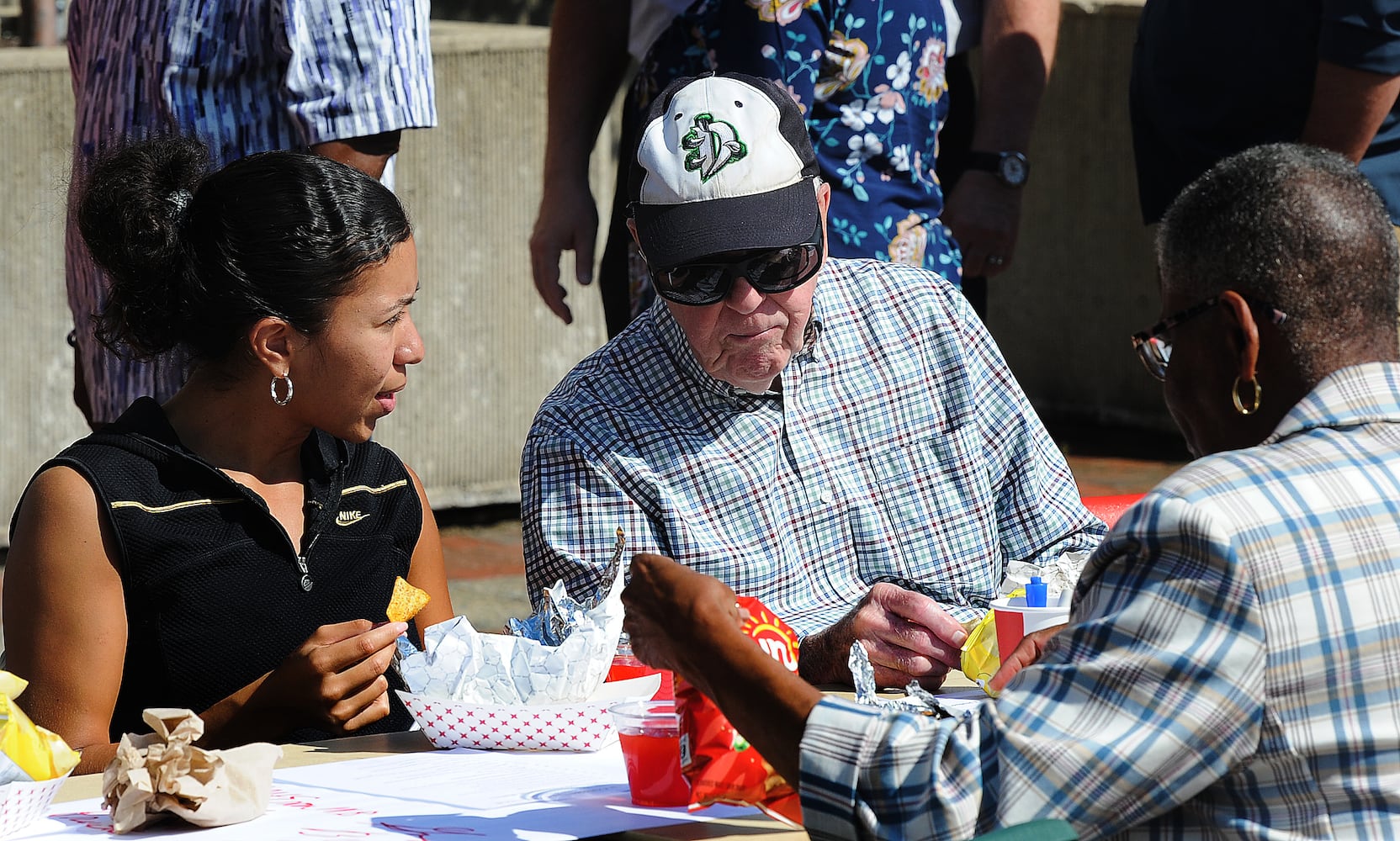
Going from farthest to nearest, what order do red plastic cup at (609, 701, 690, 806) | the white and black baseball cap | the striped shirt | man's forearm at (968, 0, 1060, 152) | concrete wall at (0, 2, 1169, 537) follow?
concrete wall at (0, 2, 1169, 537) < man's forearm at (968, 0, 1060, 152) < the striped shirt < the white and black baseball cap < red plastic cup at (609, 701, 690, 806)

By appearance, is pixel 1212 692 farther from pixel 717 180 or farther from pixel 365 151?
pixel 365 151

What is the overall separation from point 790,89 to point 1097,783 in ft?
7.25

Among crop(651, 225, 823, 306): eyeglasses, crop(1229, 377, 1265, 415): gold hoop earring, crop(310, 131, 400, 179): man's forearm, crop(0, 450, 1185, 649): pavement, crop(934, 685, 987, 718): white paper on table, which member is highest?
crop(1229, 377, 1265, 415): gold hoop earring

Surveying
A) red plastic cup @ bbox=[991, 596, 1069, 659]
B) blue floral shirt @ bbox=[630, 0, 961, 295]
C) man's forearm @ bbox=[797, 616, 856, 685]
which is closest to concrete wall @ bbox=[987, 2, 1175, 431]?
blue floral shirt @ bbox=[630, 0, 961, 295]

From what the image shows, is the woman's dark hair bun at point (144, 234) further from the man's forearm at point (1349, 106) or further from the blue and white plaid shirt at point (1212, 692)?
the man's forearm at point (1349, 106)

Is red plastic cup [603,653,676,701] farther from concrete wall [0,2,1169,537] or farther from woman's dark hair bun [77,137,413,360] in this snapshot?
concrete wall [0,2,1169,537]

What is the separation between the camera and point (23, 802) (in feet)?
6.15

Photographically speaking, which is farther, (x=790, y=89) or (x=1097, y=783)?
(x=790, y=89)

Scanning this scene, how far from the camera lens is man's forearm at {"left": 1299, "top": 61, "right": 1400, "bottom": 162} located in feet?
12.7

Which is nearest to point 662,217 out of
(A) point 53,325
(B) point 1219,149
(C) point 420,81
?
(C) point 420,81

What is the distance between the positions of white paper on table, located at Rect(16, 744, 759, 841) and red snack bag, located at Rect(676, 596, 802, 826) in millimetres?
60

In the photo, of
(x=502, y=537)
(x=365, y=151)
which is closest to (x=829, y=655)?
(x=365, y=151)

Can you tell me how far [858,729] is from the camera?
5.60 ft

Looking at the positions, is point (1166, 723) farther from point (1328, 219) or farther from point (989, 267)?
point (989, 267)
